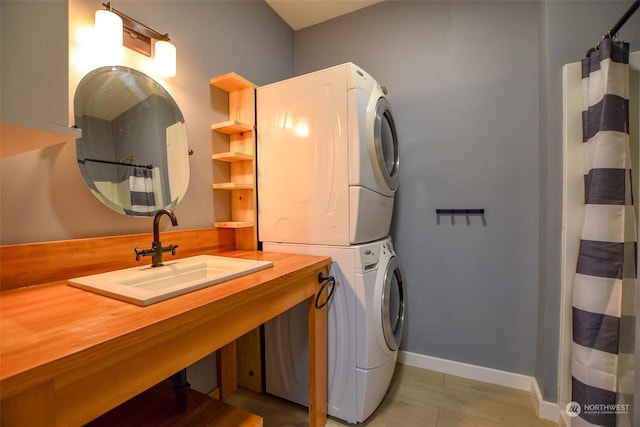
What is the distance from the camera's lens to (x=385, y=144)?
1656mm

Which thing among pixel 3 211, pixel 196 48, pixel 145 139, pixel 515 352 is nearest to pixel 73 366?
pixel 3 211

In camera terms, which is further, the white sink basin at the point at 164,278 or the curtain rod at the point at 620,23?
the curtain rod at the point at 620,23

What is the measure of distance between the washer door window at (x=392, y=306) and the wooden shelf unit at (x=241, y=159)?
836 millimetres

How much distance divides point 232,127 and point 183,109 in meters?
0.27

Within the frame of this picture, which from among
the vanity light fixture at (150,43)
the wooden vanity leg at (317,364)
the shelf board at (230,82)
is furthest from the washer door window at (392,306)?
the vanity light fixture at (150,43)

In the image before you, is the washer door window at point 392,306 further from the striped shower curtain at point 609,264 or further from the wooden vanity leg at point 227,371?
the wooden vanity leg at point 227,371

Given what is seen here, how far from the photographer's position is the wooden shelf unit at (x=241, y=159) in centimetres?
162

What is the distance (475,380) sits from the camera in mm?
1843

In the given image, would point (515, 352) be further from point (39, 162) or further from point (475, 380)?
point (39, 162)

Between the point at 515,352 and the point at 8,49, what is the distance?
103 inches

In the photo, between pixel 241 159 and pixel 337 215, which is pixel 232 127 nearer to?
pixel 241 159

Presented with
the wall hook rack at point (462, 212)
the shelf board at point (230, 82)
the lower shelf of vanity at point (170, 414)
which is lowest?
the lower shelf of vanity at point (170, 414)

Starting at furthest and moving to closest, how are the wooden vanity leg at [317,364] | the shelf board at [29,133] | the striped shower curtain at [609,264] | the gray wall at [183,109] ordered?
the wooden vanity leg at [317,364] → the striped shower curtain at [609,264] → the gray wall at [183,109] → the shelf board at [29,133]

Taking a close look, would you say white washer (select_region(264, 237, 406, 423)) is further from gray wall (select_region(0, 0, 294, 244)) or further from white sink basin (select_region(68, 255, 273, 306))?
gray wall (select_region(0, 0, 294, 244))
